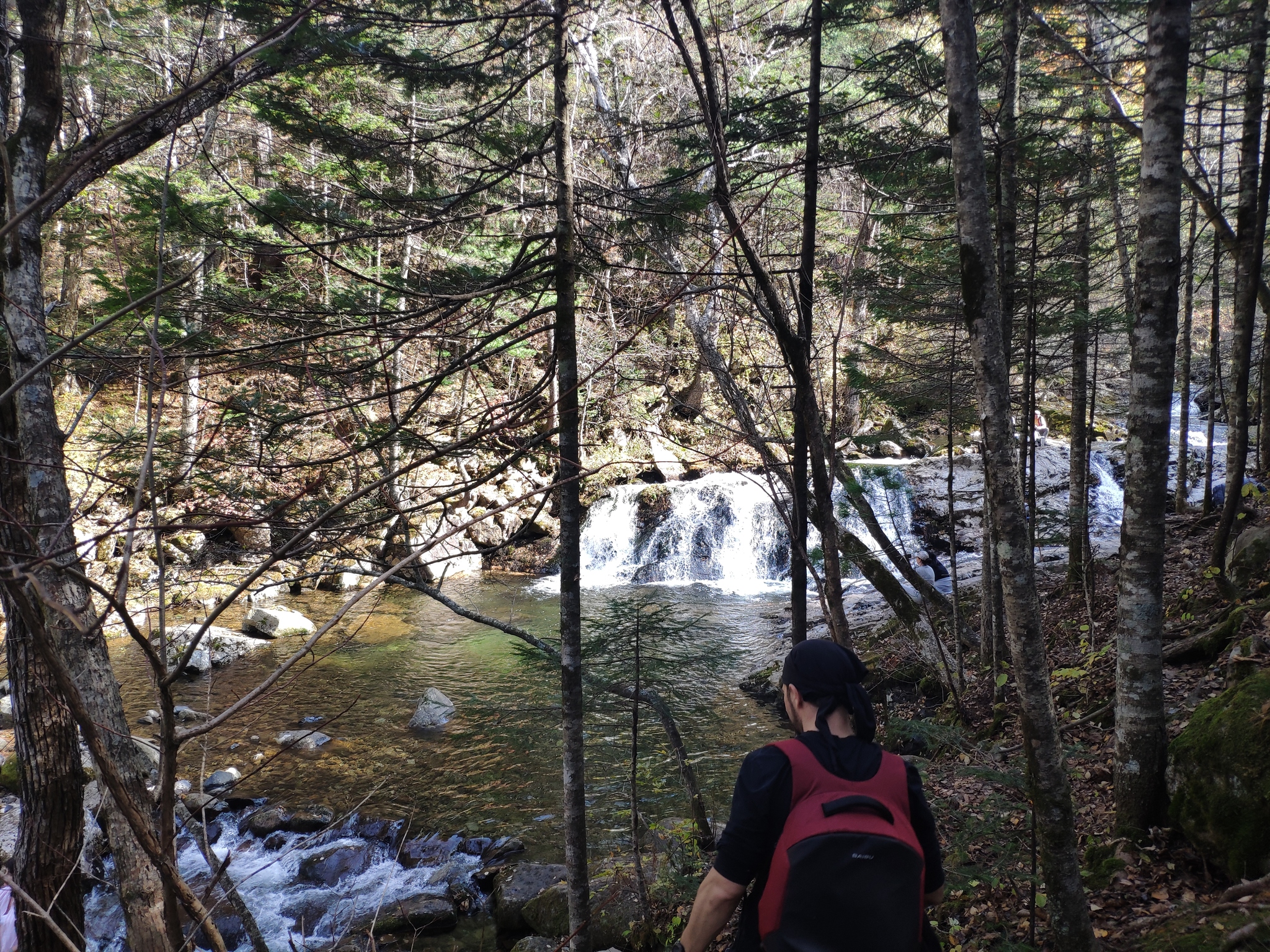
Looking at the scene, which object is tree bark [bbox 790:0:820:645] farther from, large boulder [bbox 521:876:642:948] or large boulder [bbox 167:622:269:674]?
large boulder [bbox 167:622:269:674]

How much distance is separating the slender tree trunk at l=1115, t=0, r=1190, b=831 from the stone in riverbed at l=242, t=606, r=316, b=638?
1294 cm

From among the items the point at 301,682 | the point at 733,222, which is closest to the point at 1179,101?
the point at 733,222

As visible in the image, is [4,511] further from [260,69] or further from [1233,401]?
[1233,401]

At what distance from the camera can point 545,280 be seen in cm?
418

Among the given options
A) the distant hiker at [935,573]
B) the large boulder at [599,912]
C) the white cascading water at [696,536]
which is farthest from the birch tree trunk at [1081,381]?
the white cascading water at [696,536]

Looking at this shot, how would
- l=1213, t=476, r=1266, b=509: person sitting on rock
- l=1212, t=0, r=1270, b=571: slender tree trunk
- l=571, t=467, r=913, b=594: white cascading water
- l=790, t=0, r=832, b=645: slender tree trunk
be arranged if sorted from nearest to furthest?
l=790, t=0, r=832, b=645: slender tree trunk, l=1212, t=0, r=1270, b=571: slender tree trunk, l=1213, t=476, r=1266, b=509: person sitting on rock, l=571, t=467, r=913, b=594: white cascading water

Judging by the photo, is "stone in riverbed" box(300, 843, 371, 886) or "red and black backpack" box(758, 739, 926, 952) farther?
"stone in riverbed" box(300, 843, 371, 886)

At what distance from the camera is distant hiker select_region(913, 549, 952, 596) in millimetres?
10547

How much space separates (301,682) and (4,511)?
11.3 m

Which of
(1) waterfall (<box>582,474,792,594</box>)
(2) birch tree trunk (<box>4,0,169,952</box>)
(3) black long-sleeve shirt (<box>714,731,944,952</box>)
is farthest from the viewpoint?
(1) waterfall (<box>582,474,792,594</box>)

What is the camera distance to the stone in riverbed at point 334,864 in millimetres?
7004

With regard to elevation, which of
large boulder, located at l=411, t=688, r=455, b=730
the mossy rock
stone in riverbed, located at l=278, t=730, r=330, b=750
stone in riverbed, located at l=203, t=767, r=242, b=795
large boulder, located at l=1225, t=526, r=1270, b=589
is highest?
large boulder, located at l=1225, t=526, r=1270, b=589

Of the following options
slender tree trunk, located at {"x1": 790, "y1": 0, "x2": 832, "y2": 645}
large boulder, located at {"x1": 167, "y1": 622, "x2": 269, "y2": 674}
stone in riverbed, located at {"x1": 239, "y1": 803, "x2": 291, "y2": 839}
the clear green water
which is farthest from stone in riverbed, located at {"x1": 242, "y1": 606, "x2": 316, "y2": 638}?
slender tree trunk, located at {"x1": 790, "y1": 0, "x2": 832, "y2": 645}

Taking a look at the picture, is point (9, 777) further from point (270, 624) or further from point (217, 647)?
point (270, 624)
